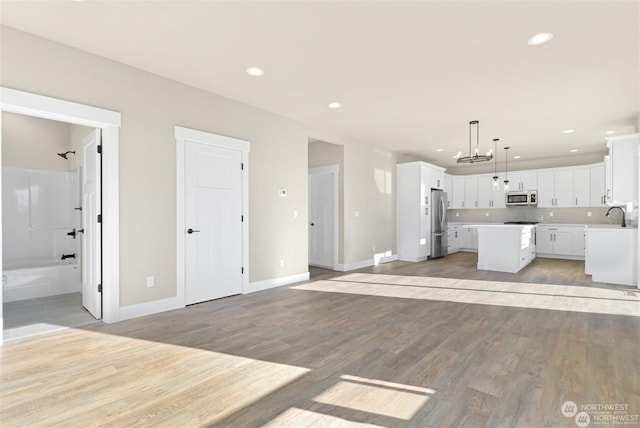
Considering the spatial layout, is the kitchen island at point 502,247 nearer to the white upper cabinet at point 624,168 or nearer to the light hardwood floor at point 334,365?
the white upper cabinet at point 624,168

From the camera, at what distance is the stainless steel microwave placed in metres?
8.89

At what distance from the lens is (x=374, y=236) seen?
7.49 meters

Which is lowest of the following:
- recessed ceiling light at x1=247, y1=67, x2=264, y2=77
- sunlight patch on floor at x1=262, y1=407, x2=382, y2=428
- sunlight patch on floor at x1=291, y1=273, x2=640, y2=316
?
sunlight patch on floor at x1=291, y1=273, x2=640, y2=316

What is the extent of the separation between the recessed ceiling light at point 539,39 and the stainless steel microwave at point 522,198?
277 inches

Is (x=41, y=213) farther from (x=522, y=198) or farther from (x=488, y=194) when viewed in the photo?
(x=522, y=198)

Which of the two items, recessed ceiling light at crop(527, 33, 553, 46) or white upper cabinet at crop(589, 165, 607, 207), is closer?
recessed ceiling light at crop(527, 33, 553, 46)

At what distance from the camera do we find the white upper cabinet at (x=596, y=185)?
8.00m

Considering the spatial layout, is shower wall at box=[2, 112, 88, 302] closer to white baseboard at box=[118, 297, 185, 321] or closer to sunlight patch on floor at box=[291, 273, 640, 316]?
white baseboard at box=[118, 297, 185, 321]

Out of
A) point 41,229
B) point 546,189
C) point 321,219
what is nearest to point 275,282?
point 321,219

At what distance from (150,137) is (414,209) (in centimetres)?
607

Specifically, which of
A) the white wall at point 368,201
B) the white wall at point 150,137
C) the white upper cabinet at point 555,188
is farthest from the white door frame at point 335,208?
the white upper cabinet at point 555,188

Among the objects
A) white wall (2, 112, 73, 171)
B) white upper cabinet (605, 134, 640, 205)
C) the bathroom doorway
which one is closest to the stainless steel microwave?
white upper cabinet (605, 134, 640, 205)

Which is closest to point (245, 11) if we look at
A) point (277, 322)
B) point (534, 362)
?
point (277, 322)

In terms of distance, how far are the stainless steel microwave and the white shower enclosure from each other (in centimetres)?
1000
